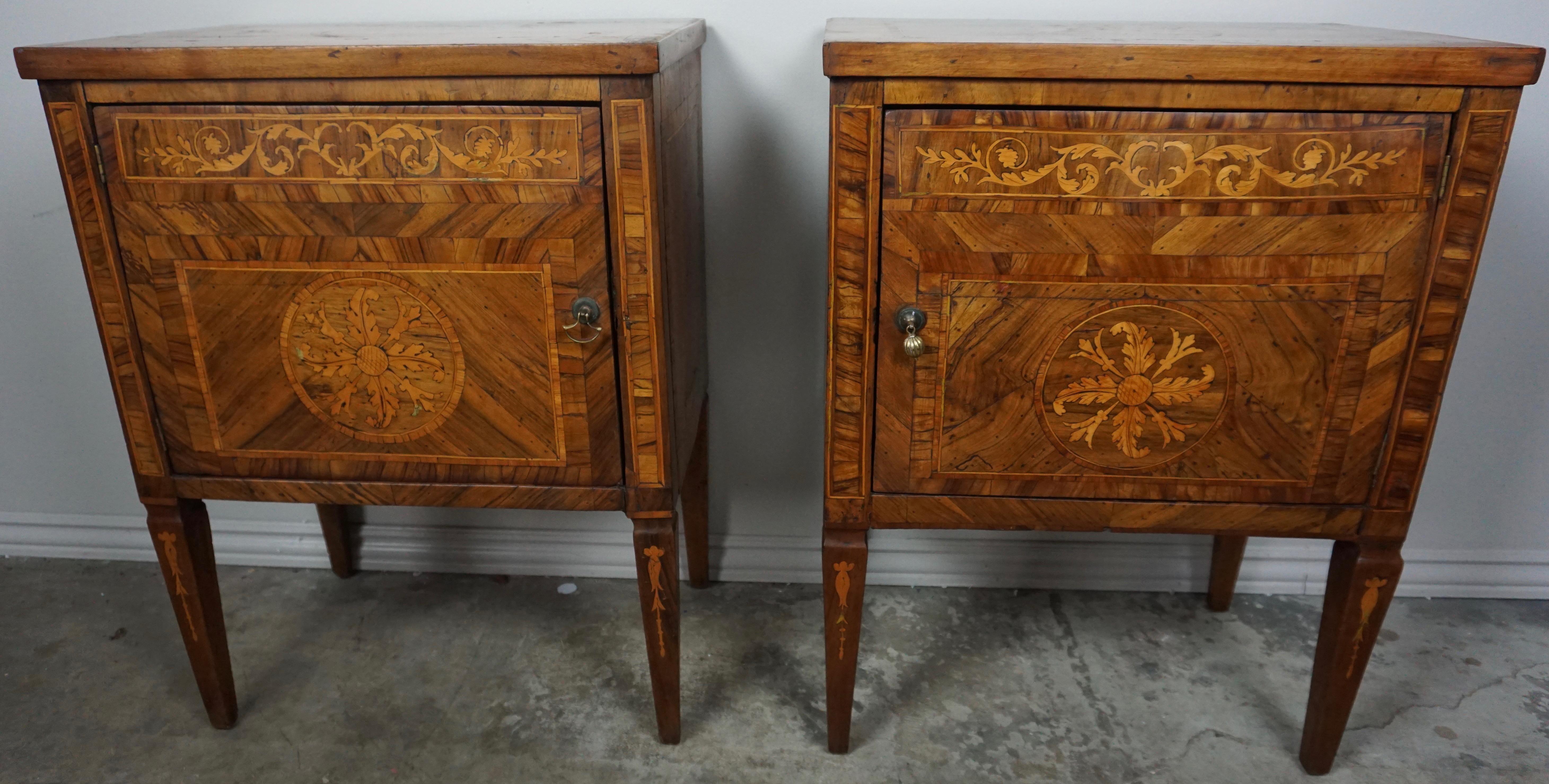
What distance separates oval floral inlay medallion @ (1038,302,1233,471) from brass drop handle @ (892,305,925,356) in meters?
0.14

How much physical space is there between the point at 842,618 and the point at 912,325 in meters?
0.40

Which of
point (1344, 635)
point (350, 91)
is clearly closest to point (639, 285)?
point (350, 91)

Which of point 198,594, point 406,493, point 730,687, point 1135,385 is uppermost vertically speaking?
point 1135,385

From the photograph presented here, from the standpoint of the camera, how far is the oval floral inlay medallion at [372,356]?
1084 millimetres

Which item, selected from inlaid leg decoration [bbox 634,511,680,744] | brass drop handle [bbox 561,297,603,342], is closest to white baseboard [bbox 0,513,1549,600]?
inlaid leg decoration [bbox 634,511,680,744]

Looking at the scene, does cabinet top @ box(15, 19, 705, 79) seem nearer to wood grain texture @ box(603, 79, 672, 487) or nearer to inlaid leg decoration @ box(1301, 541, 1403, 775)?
wood grain texture @ box(603, 79, 672, 487)

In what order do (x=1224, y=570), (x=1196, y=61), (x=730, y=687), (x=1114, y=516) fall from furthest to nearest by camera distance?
(x=1224, y=570) → (x=730, y=687) → (x=1114, y=516) → (x=1196, y=61)

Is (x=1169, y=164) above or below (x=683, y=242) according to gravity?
above

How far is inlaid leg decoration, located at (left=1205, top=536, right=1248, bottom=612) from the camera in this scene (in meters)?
1.61

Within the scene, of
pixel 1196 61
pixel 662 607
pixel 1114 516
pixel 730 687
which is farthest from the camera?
pixel 730 687

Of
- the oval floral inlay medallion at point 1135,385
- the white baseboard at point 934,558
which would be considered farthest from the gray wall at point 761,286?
the oval floral inlay medallion at point 1135,385

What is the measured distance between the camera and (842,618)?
123 cm

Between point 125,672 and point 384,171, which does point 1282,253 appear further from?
point 125,672

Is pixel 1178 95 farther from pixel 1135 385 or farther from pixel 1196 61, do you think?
pixel 1135 385
